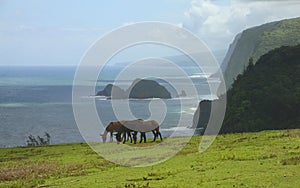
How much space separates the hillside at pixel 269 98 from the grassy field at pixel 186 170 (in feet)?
131

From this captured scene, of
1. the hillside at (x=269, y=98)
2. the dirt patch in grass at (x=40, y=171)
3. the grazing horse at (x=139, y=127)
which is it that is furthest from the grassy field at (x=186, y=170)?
the hillside at (x=269, y=98)

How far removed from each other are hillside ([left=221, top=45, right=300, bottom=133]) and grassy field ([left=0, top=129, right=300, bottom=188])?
3979cm

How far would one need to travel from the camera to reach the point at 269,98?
239 feet

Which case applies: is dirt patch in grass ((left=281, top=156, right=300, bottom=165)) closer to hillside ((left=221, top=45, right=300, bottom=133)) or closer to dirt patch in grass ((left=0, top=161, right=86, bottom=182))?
dirt patch in grass ((left=0, top=161, right=86, bottom=182))

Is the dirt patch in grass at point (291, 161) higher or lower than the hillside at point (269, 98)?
lower

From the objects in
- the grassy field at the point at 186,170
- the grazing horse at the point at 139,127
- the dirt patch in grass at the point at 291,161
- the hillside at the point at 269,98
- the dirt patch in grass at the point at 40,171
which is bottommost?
the dirt patch in grass at the point at 40,171

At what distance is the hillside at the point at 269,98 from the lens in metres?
70.8

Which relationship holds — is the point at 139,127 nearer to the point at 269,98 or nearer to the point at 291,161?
the point at 291,161

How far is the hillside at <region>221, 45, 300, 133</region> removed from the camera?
7075cm

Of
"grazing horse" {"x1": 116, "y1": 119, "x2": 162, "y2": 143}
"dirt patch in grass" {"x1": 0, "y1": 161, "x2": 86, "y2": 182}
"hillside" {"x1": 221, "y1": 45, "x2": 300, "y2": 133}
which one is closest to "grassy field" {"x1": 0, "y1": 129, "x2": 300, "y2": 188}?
"dirt patch in grass" {"x1": 0, "y1": 161, "x2": 86, "y2": 182}

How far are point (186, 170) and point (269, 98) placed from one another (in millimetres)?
54131

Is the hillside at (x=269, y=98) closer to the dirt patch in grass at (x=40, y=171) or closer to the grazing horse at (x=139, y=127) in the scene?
the grazing horse at (x=139, y=127)

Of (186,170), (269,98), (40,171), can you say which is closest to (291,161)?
(186,170)

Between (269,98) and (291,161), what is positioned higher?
(269,98)
